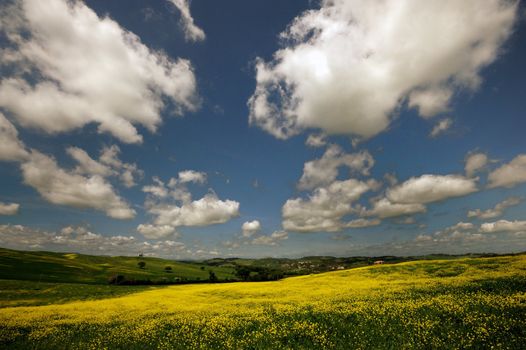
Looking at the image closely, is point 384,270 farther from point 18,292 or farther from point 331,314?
point 18,292

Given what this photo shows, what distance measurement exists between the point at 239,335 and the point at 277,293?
14883 millimetres

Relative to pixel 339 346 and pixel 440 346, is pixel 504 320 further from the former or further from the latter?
pixel 339 346

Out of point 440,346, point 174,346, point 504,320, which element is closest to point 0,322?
point 174,346

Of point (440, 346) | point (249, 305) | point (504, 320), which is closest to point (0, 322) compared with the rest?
point (249, 305)

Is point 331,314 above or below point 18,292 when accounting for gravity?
above

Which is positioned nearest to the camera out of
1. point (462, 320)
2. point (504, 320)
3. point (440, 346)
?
point (440, 346)

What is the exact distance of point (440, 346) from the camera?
424 inches

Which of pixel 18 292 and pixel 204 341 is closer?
pixel 204 341

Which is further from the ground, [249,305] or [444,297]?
[444,297]

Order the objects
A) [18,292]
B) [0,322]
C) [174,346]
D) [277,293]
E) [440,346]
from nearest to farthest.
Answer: [440,346] → [174,346] → [0,322] → [277,293] → [18,292]

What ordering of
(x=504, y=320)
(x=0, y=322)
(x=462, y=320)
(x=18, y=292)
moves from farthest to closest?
(x=18, y=292) < (x=0, y=322) < (x=462, y=320) < (x=504, y=320)

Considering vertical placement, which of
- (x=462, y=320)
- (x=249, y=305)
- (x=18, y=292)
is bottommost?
(x=18, y=292)

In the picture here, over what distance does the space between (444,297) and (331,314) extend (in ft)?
23.8

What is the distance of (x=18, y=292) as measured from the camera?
1818 inches
